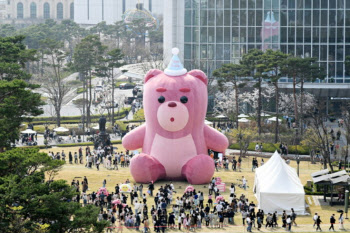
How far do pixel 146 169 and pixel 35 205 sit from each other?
16587 mm

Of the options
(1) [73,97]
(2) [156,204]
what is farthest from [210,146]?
(1) [73,97]

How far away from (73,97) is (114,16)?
82.3 m

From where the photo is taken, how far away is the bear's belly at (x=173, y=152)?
151 ft

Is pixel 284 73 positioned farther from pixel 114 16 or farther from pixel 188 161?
pixel 114 16

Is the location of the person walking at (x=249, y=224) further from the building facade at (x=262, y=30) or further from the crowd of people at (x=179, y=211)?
the building facade at (x=262, y=30)

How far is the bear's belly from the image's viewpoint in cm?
4606

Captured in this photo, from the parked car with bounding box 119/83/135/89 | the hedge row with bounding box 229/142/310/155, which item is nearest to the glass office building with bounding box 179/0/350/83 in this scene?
the hedge row with bounding box 229/142/310/155

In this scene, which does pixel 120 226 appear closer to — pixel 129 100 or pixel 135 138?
pixel 135 138

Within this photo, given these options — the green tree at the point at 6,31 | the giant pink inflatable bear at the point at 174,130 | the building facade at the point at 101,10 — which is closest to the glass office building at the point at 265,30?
the giant pink inflatable bear at the point at 174,130

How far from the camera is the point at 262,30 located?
83.3 meters

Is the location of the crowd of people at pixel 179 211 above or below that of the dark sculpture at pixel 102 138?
below

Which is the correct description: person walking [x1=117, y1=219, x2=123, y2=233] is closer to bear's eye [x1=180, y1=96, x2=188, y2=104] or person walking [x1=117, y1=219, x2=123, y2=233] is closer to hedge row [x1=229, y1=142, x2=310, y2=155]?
bear's eye [x1=180, y1=96, x2=188, y2=104]

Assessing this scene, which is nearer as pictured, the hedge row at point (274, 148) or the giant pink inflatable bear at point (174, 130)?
the giant pink inflatable bear at point (174, 130)

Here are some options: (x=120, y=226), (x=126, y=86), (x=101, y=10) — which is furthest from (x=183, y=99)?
(x=101, y=10)
